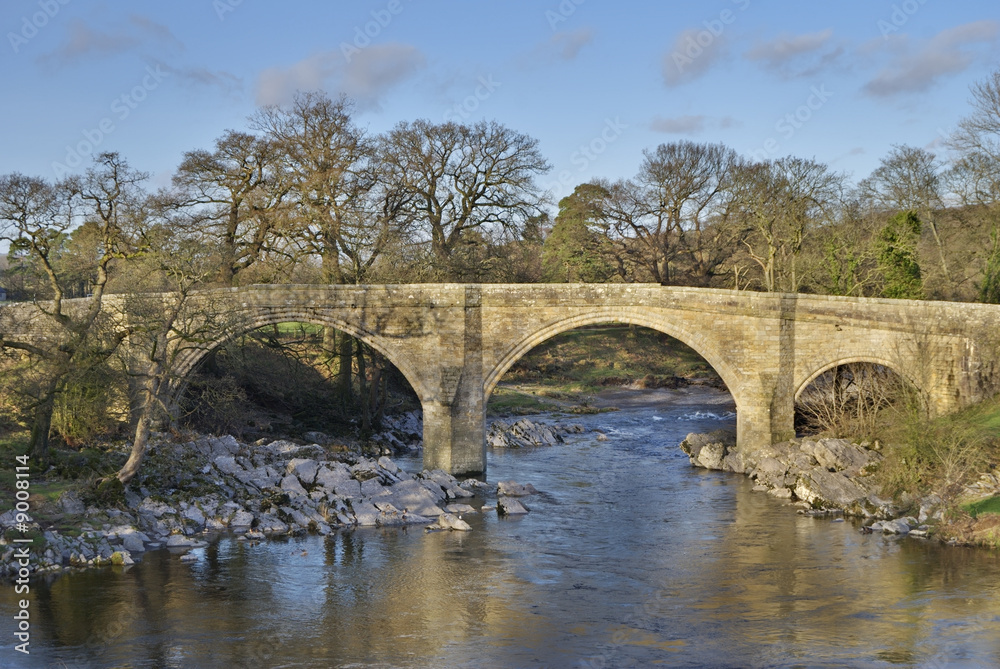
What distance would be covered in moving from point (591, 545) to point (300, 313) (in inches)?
484

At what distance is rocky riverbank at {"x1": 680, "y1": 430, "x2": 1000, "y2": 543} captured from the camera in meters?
Result: 21.4

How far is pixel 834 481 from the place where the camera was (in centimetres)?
2461

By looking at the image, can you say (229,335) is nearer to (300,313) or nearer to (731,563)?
(300,313)

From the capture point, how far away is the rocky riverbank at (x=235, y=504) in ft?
63.1

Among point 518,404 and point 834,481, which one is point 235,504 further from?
point 518,404

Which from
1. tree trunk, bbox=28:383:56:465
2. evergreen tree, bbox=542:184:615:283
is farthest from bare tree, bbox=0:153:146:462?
evergreen tree, bbox=542:184:615:283

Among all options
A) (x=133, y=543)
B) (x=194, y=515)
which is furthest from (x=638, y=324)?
(x=133, y=543)

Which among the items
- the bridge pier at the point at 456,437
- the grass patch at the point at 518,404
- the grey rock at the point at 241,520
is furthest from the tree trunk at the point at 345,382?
the grey rock at the point at 241,520

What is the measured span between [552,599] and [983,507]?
10.6 metres

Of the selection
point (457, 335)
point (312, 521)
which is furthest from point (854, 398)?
point (312, 521)

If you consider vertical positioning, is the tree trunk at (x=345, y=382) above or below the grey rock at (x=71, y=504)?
above

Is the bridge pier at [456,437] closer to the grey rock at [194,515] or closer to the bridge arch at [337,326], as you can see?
the bridge arch at [337,326]

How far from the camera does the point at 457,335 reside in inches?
1108

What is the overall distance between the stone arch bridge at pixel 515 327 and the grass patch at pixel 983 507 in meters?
7.05
